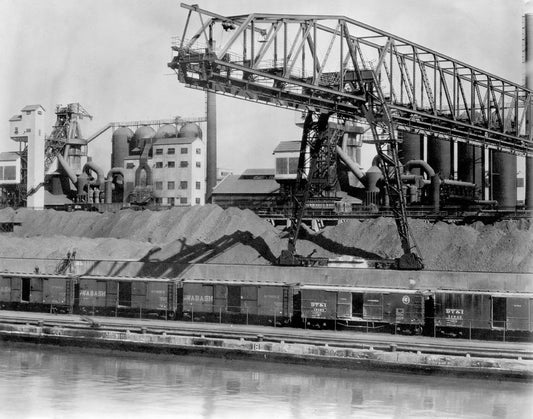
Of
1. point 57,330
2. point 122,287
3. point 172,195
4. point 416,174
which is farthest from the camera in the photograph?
point 172,195

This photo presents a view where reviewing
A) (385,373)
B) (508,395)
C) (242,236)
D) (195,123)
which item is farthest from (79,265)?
(195,123)

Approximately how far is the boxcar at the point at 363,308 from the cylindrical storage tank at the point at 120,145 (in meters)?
75.6

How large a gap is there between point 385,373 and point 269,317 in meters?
8.84

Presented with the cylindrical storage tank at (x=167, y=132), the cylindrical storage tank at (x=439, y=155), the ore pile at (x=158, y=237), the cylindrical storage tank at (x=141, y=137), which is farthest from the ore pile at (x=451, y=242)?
the cylindrical storage tank at (x=141, y=137)

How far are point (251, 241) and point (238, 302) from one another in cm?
1681

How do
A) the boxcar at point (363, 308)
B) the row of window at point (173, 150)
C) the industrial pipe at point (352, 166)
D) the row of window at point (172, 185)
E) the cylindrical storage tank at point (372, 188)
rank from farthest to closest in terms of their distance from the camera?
1. the row of window at point (173, 150)
2. the row of window at point (172, 185)
3. the industrial pipe at point (352, 166)
4. the cylindrical storage tank at point (372, 188)
5. the boxcar at point (363, 308)

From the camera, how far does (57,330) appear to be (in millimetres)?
37562

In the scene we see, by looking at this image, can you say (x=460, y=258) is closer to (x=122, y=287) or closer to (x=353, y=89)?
(x=353, y=89)

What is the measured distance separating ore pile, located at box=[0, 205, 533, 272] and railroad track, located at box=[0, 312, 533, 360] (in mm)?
14462

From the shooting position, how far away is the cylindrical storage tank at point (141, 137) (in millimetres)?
104312

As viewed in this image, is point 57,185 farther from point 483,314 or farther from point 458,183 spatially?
point 483,314

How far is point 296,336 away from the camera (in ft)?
113

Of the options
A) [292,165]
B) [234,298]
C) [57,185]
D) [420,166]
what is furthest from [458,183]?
[57,185]

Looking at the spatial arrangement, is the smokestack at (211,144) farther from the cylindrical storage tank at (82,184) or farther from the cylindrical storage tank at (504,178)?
the cylindrical storage tank at (504,178)
